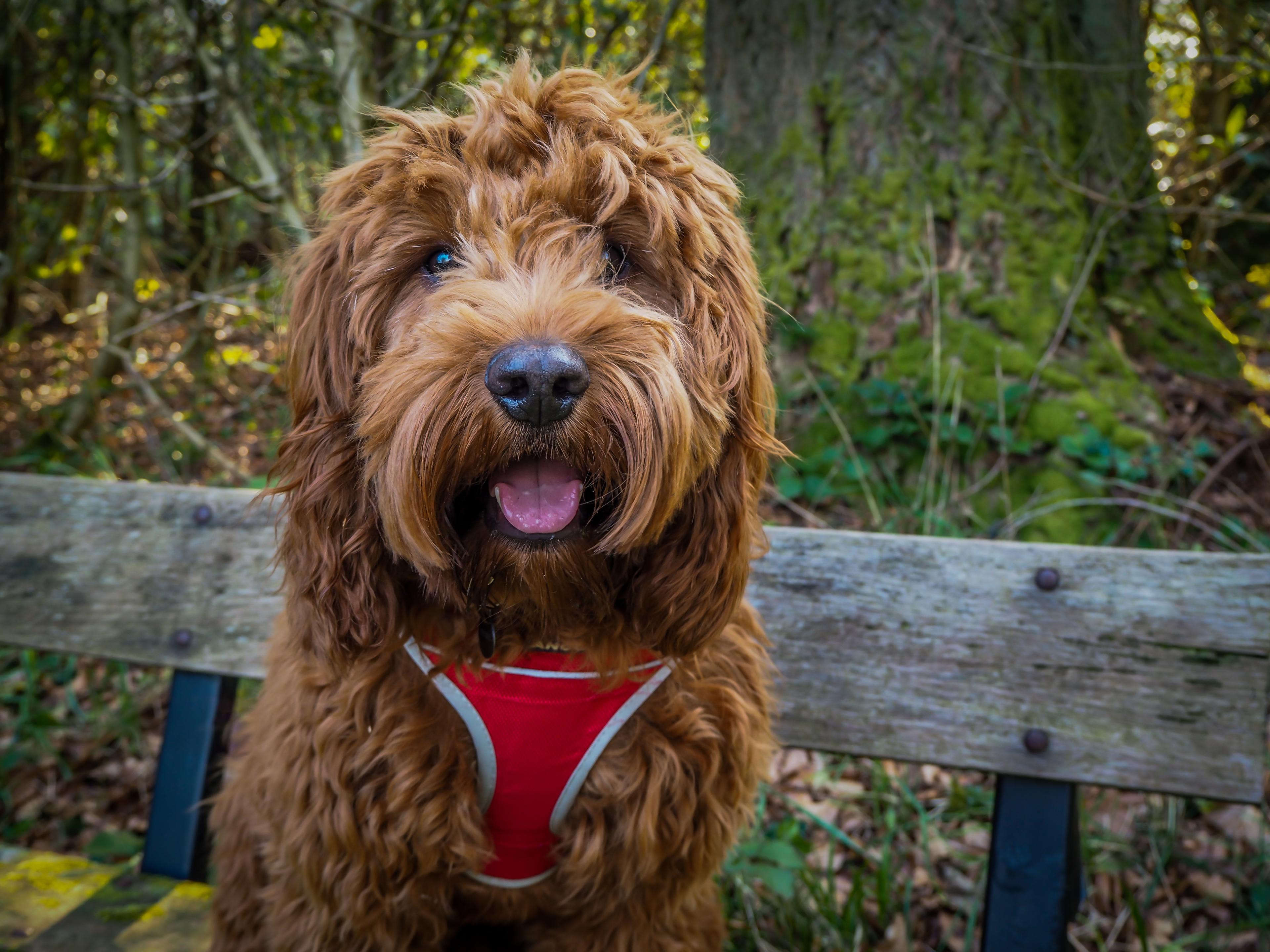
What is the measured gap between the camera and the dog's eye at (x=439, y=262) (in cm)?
162

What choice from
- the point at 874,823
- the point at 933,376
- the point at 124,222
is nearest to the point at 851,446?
the point at 933,376

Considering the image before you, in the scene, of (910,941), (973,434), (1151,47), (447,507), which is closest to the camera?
(447,507)

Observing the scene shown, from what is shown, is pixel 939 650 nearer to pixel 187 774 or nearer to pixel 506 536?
pixel 506 536

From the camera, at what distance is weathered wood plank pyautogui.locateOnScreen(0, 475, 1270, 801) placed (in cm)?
173

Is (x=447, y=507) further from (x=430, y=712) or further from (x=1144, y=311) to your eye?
(x=1144, y=311)

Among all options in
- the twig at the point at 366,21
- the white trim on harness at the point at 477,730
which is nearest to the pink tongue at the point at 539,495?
the white trim on harness at the point at 477,730

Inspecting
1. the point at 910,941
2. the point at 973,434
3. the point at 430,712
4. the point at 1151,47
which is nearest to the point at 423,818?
the point at 430,712

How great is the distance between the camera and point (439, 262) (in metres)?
1.64

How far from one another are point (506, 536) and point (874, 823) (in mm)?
1857

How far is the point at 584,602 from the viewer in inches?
63.9

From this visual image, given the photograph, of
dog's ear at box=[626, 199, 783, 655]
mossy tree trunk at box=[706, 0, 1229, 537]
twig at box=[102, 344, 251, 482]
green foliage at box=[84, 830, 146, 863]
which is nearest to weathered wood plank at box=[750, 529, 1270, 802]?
dog's ear at box=[626, 199, 783, 655]

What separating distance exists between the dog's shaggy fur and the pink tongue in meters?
0.03

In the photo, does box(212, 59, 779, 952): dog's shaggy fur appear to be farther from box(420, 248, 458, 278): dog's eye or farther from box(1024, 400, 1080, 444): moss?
box(1024, 400, 1080, 444): moss

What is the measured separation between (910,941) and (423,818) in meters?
1.30
